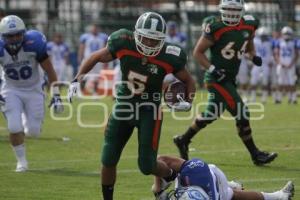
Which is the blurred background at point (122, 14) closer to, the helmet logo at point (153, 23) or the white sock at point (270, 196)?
the helmet logo at point (153, 23)

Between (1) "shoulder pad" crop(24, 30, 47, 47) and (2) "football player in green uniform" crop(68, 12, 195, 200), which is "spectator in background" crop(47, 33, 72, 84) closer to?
(1) "shoulder pad" crop(24, 30, 47, 47)

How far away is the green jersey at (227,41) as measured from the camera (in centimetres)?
996

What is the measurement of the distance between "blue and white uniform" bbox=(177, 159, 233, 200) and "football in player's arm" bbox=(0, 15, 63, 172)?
117 inches

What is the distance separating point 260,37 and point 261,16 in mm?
5275

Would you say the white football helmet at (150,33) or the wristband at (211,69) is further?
the wristband at (211,69)

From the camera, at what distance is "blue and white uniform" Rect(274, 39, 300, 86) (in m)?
20.0

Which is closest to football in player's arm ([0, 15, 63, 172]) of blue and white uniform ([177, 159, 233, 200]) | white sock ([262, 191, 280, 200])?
blue and white uniform ([177, 159, 233, 200])

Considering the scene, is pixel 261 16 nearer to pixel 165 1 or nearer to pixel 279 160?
pixel 165 1

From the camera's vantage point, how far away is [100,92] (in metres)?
22.4

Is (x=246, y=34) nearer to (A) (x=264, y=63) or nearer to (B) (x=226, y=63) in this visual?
(B) (x=226, y=63)

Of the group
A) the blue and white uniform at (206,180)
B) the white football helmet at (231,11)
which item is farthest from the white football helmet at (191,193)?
the white football helmet at (231,11)

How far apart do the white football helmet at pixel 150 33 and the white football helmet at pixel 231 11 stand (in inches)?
114

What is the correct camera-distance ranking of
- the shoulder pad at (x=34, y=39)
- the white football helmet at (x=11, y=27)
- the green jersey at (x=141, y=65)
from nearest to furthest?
the green jersey at (x=141, y=65) < the white football helmet at (x=11, y=27) < the shoulder pad at (x=34, y=39)

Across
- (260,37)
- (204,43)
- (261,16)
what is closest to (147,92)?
(204,43)
